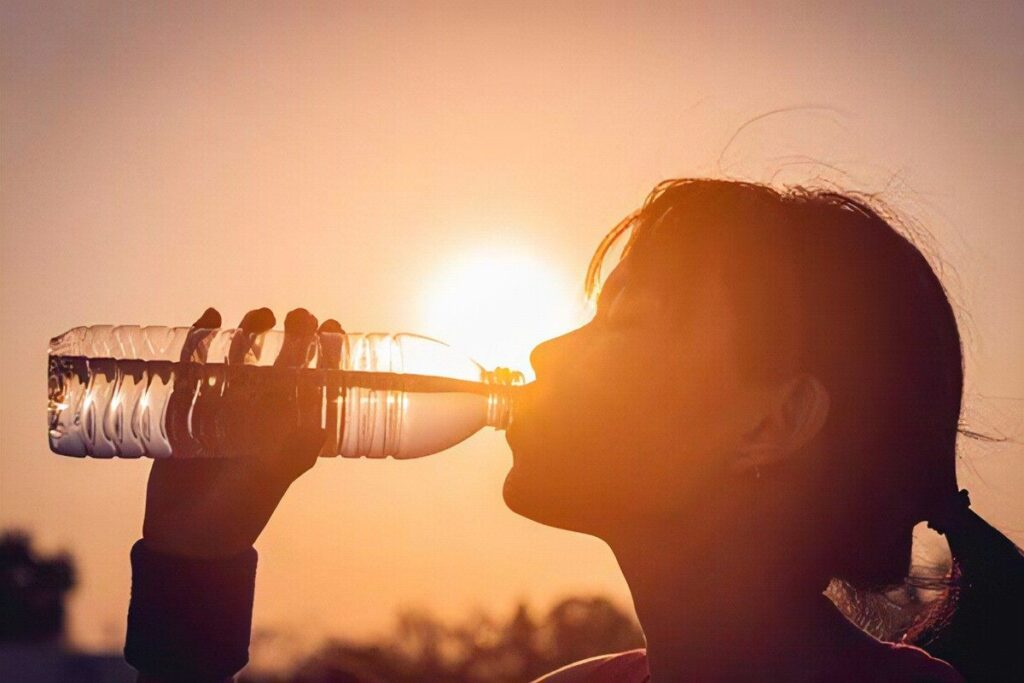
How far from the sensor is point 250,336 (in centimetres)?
186

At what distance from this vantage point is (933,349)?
145 cm

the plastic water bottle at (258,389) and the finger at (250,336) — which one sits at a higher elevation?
the finger at (250,336)

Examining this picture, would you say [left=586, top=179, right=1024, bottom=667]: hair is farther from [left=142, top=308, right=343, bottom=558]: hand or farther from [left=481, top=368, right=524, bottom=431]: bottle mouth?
[left=142, top=308, right=343, bottom=558]: hand

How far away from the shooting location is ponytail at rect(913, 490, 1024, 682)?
140cm

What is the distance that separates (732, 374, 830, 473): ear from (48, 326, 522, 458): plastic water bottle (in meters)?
0.57

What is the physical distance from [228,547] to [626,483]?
25.7 inches

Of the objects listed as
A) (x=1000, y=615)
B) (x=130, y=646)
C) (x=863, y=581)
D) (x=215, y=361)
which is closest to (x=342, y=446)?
(x=215, y=361)

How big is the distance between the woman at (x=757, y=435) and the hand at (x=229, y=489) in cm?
40

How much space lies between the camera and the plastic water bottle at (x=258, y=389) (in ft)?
6.35

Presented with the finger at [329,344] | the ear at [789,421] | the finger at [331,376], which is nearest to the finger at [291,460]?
the finger at [331,376]

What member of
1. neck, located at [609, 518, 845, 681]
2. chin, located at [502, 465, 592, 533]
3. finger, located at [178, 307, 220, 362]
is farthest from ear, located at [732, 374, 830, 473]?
finger, located at [178, 307, 220, 362]

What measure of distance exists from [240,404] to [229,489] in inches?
10.1

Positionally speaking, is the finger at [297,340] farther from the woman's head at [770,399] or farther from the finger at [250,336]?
the woman's head at [770,399]

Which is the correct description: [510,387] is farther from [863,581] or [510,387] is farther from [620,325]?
[863,581]
